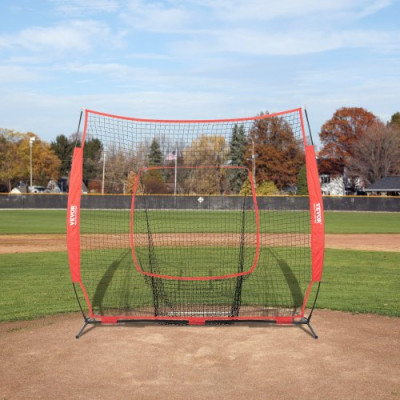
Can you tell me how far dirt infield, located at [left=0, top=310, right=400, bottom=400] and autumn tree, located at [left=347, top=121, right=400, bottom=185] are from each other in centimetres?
6448

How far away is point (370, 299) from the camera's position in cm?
942

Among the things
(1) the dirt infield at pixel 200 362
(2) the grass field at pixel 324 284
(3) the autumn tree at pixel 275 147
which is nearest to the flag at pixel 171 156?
(3) the autumn tree at pixel 275 147

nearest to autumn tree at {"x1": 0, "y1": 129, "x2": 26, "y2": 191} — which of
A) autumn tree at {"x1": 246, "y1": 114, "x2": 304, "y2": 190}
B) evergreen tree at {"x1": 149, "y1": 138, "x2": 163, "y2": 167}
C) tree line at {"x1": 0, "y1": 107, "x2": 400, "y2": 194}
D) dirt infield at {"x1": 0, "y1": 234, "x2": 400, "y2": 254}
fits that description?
tree line at {"x1": 0, "y1": 107, "x2": 400, "y2": 194}

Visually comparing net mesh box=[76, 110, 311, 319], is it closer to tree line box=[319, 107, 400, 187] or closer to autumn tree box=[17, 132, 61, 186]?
tree line box=[319, 107, 400, 187]

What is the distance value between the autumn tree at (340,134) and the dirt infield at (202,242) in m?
63.0

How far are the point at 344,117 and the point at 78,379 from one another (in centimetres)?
8652

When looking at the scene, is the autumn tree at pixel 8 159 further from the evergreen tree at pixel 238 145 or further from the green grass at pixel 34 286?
the evergreen tree at pixel 238 145

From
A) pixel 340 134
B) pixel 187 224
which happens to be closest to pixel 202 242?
pixel 187 224

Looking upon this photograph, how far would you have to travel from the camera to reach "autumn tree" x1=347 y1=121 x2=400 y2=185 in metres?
67.9

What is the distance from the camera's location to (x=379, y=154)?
69.2 metres

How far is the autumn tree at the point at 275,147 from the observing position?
773 cm

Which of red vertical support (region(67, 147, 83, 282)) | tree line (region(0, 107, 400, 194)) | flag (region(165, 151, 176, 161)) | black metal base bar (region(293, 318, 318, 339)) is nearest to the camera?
red vertical support (region(67, 147, 83, 282))

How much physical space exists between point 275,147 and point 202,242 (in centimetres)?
1148

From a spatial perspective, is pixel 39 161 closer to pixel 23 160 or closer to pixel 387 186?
pixel 23 160
